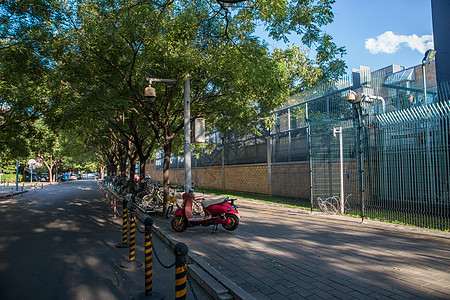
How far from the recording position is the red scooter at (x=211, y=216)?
8.61 metres

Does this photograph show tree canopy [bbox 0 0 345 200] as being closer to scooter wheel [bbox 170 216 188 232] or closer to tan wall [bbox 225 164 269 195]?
scooter wheel [bbox 170 216 188 232]

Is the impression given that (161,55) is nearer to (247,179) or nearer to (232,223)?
(232,223)

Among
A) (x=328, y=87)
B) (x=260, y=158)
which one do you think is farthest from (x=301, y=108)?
(x=260, y=158)

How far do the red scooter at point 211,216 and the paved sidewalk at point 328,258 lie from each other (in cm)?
27

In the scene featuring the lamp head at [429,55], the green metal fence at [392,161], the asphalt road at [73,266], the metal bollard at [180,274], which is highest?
the lamp head at [429,55]

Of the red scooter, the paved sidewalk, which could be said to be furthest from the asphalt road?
the paved sidewalk

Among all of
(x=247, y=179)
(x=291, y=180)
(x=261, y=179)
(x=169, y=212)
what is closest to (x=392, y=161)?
(x=169, y=212)

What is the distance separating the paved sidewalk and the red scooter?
271 mm

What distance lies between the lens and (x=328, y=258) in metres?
6.00

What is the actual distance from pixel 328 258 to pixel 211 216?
3.69 metres

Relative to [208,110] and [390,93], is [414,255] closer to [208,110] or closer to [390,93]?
[390,93]

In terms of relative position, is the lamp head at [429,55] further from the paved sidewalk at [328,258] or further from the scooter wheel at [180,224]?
the scooter wheel at [180,224]

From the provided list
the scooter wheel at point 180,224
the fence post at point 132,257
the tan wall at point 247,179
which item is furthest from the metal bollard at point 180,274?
the tan wall at point 247,179

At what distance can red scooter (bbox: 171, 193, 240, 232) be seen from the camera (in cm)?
861
